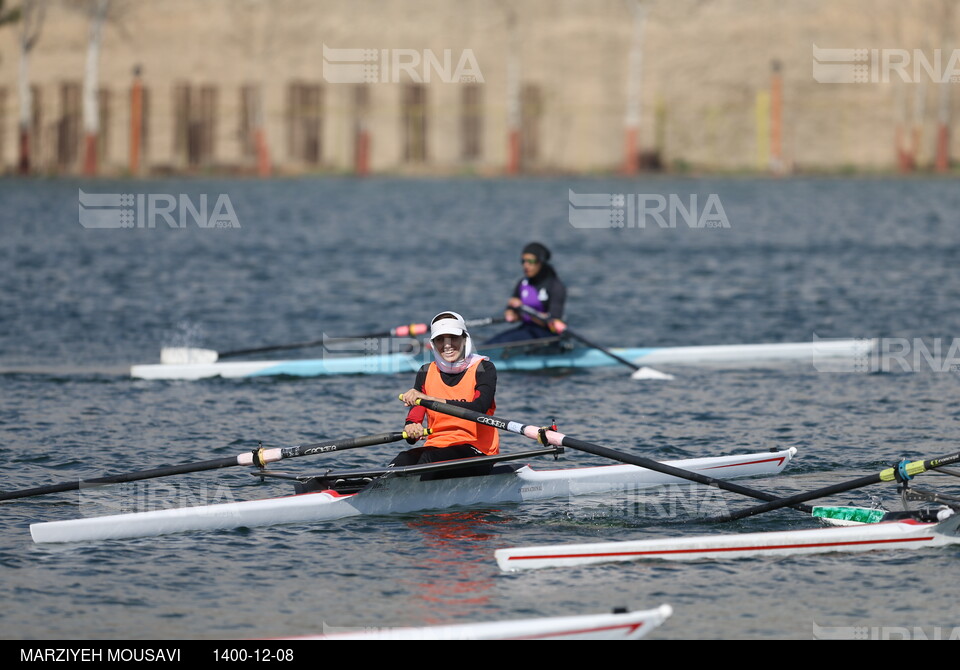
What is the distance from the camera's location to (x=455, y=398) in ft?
44.8

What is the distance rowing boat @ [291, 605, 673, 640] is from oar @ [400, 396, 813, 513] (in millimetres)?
3120

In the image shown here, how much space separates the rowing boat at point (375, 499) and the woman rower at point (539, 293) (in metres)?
5.86

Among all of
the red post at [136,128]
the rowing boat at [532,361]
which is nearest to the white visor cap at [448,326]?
the rowing boat at [532,361]

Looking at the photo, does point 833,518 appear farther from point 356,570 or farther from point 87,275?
point 87,275

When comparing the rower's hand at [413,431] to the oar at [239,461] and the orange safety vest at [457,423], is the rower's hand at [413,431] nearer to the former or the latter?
the oar at [239,461]

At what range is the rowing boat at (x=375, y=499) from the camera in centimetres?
1291

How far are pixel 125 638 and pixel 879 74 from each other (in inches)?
3209

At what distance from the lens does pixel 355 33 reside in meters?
92.8

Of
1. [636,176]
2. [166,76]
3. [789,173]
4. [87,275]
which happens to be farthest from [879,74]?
[87,275]
